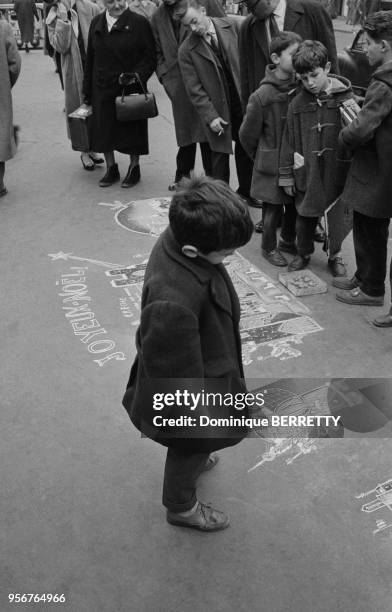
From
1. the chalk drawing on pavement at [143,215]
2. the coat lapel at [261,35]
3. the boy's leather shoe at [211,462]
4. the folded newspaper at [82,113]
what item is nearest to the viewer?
the boy's leather shoe at [211,462]

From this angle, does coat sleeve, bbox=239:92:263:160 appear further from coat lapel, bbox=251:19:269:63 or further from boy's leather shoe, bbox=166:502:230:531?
boy's leather shoe, bbox=166:502:230:531

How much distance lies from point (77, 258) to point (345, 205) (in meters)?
2.12

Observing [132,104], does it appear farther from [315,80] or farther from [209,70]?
[315,80]

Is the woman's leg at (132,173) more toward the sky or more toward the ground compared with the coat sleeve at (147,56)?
more toward the ground

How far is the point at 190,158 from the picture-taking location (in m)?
6.26

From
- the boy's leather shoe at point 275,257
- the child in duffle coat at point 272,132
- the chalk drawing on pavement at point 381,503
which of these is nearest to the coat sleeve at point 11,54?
the child in duffle coat at point 272,132

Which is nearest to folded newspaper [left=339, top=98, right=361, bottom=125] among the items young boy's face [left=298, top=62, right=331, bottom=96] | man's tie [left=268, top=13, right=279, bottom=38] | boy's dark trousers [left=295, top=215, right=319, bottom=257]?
young boy's face [left=298, top=62, right=331, bottom=96]

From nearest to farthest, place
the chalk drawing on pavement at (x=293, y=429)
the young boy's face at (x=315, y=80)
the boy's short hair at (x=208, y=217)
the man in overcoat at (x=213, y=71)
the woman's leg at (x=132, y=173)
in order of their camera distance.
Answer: the boy's short hair at (x=208, y=217)
the chalk drawing on pavement at (x=293, y=429)
the young boy's face at (x=315, y=80)
the man in overcoat at (x=213, y=71)
the woman's leg at (x=132, y=173)

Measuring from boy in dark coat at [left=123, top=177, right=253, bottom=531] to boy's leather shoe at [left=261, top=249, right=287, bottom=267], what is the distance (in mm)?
2515

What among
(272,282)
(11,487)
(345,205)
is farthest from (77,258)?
(11,487)

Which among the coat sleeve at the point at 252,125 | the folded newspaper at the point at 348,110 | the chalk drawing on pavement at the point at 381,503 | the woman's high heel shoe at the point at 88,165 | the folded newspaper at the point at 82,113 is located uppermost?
the folded newspaper at the point at 348,110

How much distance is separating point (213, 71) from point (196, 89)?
0.20m

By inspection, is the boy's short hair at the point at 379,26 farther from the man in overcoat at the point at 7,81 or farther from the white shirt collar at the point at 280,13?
the man in overcoat at the point at 7,81

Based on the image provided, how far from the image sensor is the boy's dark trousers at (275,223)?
183 inches
